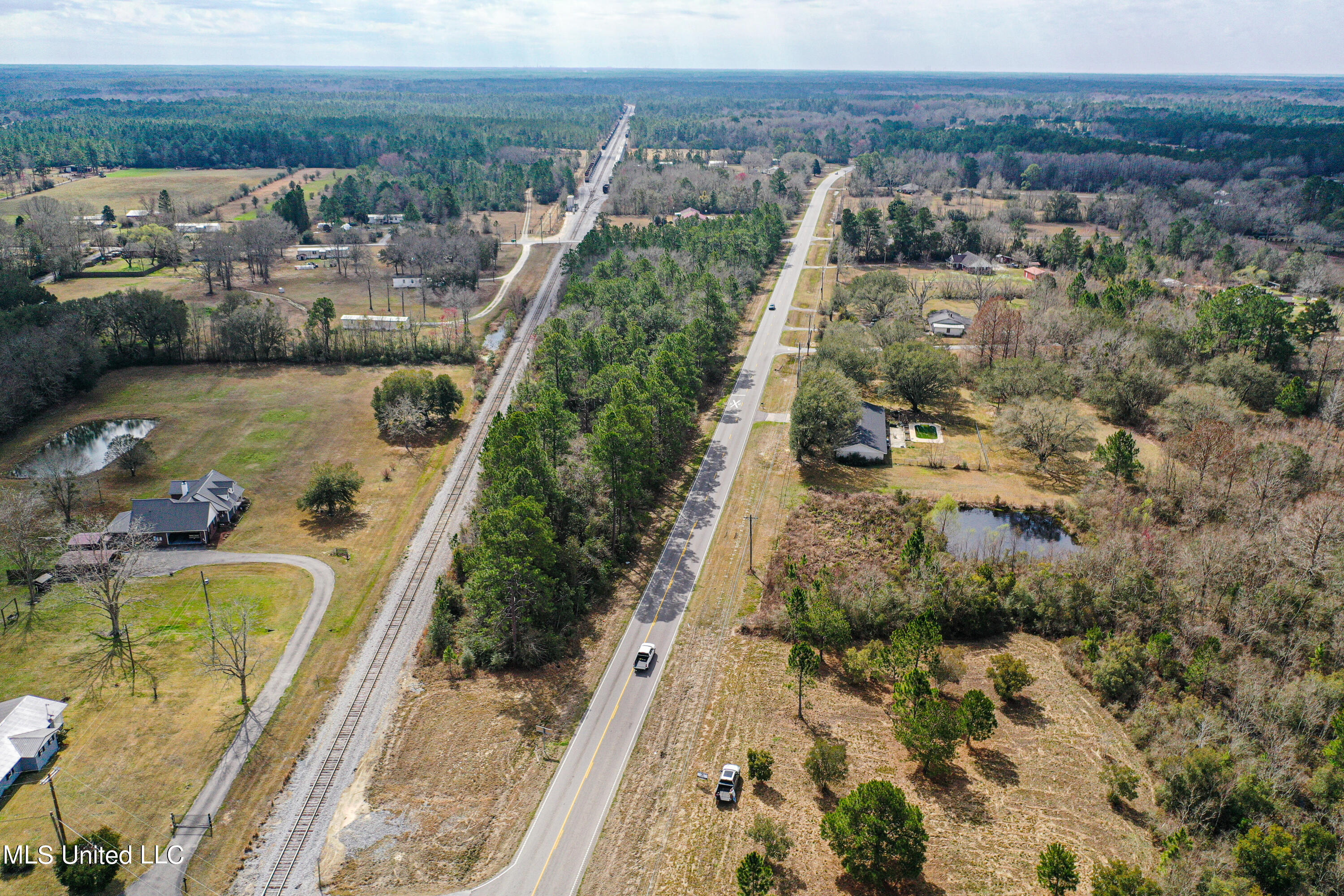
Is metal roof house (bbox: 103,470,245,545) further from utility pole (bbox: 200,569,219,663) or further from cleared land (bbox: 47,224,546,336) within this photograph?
cleared land (bbox: 47,224,546,336)

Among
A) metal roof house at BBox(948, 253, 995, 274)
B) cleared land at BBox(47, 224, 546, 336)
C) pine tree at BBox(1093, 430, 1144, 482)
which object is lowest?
pine tree at BBox(1093, 430, 1144, 482)

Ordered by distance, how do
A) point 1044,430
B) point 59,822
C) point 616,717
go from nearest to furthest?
1. point 59,822
2. point 616,717
3. point 1044,430

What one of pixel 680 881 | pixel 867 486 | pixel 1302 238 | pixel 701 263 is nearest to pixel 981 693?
pixel 680 881

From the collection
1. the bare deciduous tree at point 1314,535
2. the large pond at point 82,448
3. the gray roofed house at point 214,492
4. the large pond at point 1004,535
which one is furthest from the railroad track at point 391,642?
the bare deciduous tree at point 1314,535

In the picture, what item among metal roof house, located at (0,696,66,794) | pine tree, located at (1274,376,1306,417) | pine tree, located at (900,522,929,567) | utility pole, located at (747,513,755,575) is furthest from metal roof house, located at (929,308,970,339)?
metal roof house, located at (0,696,66,794)

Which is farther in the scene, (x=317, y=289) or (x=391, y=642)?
(x=317, y=289)

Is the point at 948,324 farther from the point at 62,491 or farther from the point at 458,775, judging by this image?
the point at 62,491

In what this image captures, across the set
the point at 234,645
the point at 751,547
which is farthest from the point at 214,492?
the point at 751,547
